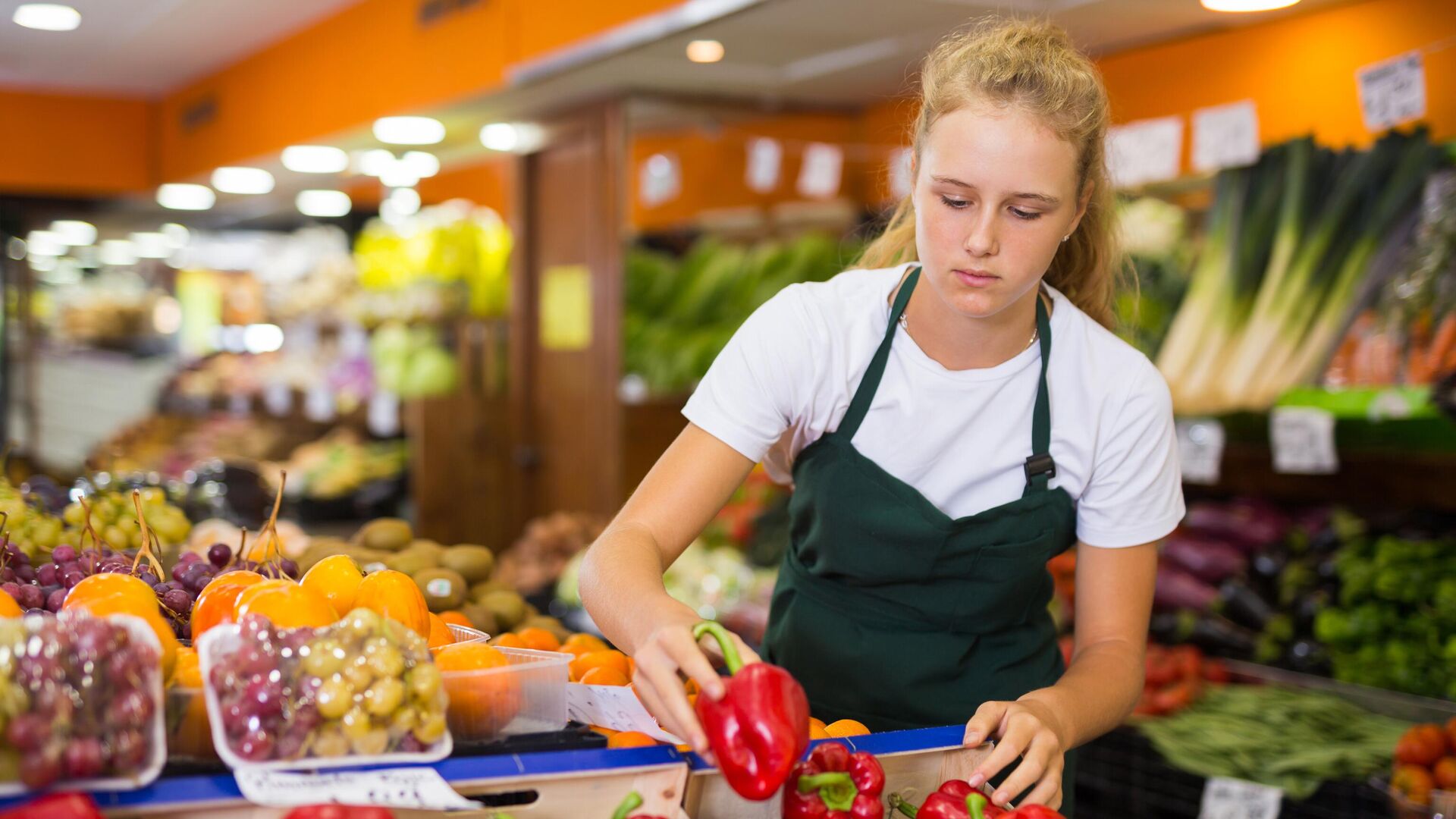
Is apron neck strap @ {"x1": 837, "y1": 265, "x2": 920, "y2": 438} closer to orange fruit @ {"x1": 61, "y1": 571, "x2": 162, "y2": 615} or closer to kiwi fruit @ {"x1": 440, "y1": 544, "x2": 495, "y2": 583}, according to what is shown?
kiwi fruit @ {"x1": 440, "y1": 544, "x2": 495, "y2": 583}

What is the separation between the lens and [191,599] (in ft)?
5.48

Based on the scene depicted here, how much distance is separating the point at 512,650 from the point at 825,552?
0.69 metres

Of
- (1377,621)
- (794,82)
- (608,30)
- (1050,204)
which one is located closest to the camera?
(1050,204)

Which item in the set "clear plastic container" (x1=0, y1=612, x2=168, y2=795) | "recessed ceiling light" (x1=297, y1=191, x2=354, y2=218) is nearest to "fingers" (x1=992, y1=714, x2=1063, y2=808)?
"clear plastic container" (x1=0, y1=612, x2=168, y2=795)

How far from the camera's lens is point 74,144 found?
8430 mm

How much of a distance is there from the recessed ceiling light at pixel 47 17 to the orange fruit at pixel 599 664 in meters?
5.55

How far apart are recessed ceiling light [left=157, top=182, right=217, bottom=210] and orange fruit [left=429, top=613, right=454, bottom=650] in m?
7.70

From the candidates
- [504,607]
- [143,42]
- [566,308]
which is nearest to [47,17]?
[143,42]

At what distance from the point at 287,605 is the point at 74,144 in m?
8.30

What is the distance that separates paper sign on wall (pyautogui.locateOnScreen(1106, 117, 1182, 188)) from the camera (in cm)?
389

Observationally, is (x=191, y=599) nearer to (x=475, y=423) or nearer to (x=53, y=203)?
(x=475, y=423)

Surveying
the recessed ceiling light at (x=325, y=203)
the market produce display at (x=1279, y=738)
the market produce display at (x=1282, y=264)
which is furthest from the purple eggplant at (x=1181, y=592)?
the recessed ceiling light at (x=325, y=203)

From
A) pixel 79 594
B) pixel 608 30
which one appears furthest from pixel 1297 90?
pixel 79 594

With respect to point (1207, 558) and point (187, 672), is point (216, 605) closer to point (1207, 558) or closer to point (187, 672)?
point (187, 672)
